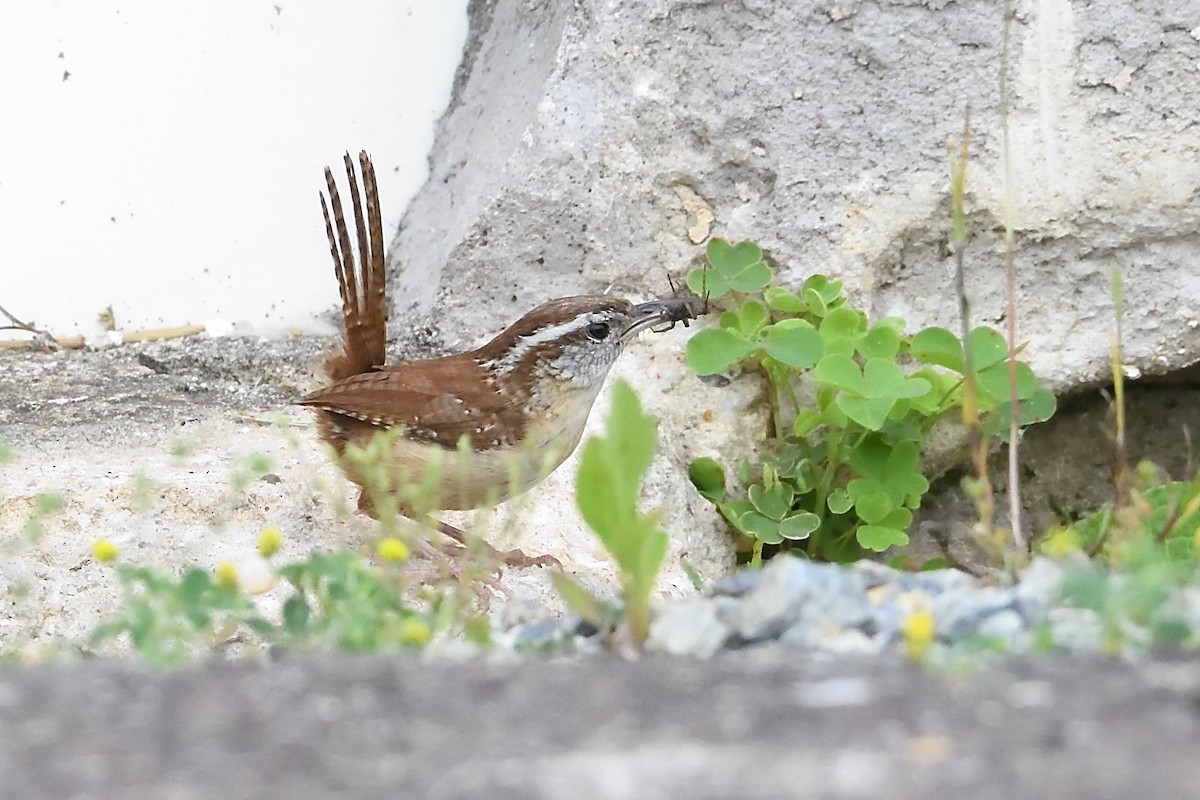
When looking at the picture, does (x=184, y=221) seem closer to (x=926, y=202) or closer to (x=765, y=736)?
(x=926, y=202)

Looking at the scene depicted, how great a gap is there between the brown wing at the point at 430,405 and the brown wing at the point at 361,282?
184mm

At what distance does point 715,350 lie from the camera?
15.1 feet

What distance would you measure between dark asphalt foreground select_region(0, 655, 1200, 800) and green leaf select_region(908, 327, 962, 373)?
2.85 metres

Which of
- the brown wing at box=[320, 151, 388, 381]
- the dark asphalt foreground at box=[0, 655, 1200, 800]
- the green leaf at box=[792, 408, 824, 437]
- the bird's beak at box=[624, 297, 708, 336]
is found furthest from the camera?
the green leaf at box=[792, 408, 824, 437]

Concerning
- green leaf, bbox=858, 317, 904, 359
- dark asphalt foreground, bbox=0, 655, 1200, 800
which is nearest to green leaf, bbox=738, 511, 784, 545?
green leaf, bbox=858, 317, 904, 359

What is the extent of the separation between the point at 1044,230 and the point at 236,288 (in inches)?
123

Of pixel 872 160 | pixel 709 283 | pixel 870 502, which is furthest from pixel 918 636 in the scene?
pixel 872 160

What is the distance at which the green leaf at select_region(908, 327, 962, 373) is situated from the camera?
4.39m

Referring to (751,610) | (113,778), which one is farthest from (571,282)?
(113,778)

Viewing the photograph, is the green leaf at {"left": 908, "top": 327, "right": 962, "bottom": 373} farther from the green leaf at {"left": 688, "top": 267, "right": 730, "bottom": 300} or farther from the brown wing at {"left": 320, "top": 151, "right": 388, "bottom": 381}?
the brown wing at {"left": 320, "top": 151, "right": 388, "bottom": 381}

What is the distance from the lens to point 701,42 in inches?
192

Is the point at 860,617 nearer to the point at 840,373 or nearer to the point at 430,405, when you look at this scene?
the point at 430,405

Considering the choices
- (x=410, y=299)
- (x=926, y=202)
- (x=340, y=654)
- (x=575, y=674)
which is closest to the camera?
(x=575, y=674)

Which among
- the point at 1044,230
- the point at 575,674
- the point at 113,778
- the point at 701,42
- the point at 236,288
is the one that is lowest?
the point at 113,778
